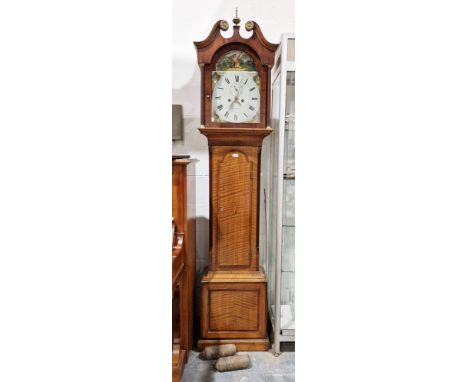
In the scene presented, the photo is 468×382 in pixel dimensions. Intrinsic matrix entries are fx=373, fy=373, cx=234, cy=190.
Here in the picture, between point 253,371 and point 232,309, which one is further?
point 232,309

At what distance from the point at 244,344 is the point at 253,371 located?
0.16 meters

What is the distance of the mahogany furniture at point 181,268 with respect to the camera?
148 cm

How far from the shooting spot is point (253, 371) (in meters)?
1.63

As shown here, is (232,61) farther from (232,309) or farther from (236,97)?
(232,309)

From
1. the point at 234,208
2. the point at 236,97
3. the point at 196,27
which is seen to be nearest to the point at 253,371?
the point at 234,208

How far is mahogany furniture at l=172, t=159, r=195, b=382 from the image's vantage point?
1483 millimetres

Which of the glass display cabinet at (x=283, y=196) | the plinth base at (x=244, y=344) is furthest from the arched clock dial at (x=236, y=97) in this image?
the plinth base at (x=244, y=344)

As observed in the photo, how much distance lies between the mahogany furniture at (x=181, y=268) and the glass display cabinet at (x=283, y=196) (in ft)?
1.35

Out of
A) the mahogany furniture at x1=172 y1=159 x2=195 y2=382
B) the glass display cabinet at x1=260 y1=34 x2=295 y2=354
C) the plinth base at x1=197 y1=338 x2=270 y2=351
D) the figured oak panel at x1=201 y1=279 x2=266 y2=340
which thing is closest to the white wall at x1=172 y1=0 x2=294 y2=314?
the glass display cabinet at x1=260 y1=34 x2=295 y2=354

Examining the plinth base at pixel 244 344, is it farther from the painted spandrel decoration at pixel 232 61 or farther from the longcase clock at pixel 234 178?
the painted spandrel decoration at pixel 232 61

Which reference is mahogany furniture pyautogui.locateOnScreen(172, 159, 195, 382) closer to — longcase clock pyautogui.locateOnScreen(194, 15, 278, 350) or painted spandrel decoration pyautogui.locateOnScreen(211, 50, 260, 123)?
longcase clock pyautogui.locateOnScreen(194, 15, 278, 350)
